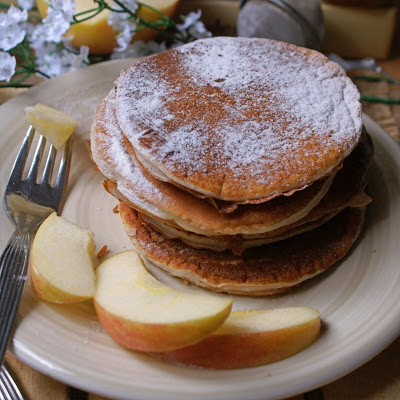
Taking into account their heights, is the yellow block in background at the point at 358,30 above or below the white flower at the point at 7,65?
below

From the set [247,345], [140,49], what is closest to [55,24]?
[140,49]

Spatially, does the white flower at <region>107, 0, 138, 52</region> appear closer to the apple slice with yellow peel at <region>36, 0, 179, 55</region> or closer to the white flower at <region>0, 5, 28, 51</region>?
the apple slice with yellow peel at <region>36, 0, 179, 55</region>

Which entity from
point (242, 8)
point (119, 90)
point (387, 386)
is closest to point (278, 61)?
point (119, 90)

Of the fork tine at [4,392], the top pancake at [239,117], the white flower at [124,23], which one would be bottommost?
the fork tine at [4,392]

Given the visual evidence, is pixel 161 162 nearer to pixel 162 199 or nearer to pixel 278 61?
pixel 162 199

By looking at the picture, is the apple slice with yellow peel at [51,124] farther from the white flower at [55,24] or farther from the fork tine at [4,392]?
the fork tine at [4,392]

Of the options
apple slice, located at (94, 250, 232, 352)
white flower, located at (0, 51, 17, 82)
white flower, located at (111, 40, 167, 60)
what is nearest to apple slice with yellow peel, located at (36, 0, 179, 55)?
white flower, located at (111, 40, 167, 60)

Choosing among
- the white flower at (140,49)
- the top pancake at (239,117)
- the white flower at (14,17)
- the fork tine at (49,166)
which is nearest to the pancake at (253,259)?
the top pancake at (239,117)
